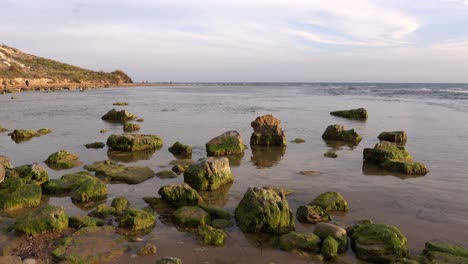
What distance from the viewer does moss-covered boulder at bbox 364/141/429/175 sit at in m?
13.4

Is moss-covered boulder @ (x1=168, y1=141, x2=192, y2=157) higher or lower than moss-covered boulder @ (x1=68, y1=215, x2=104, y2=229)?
above

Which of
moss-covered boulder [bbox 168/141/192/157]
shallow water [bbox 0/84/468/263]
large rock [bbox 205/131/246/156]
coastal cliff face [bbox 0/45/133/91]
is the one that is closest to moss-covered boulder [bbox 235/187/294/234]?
shallow water [bbox 0/84/468/263]

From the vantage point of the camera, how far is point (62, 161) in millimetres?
14398

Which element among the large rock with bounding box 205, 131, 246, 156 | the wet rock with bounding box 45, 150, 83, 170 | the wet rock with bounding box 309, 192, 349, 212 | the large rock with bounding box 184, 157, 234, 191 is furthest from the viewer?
the large rock with bounding box 205, 131, 246, 156

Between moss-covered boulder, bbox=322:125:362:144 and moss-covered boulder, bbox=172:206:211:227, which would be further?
moss-covered boulder, bbox=322:125:362:144

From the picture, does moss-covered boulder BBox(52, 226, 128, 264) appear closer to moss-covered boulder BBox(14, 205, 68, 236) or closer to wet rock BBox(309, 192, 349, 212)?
moss-covered boulder BBox(14, 205, 68, 236)

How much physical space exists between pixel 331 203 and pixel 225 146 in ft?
24.1

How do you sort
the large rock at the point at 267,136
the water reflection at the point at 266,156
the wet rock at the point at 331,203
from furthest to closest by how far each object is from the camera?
the large rock at the point at 267,136 < the water reflection at the point at 266,156 < the wet rock at the point at 331,203

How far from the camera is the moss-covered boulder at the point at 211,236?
8.02 meters

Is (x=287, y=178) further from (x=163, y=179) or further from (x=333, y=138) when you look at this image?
(x=333, y=138)

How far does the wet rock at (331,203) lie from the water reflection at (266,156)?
4810 millimetres

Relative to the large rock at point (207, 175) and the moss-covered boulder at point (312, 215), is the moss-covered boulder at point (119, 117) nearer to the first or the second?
the large rock at point (207, 175)

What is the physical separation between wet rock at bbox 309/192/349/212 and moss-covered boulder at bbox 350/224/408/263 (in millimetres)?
1769

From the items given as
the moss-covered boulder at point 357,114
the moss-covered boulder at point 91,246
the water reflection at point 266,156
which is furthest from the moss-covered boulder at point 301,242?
the moss-covered boulder at point 357,114
